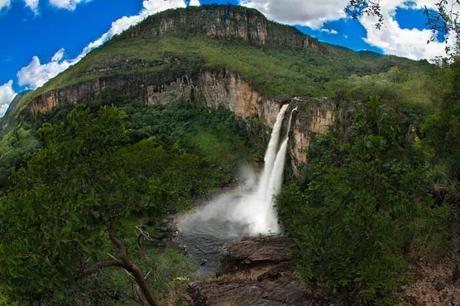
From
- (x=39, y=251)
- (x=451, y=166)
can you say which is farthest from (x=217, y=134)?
(x=39, y=251)

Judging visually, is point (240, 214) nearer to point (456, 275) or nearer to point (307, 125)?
point (307, 125)

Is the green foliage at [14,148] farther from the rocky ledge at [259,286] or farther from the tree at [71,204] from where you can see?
the tree at [71,204]

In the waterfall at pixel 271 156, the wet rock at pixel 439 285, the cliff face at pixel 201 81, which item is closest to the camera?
the wet rock at pixel 439 285

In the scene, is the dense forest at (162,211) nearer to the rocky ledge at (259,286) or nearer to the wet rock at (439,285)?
the wet rock at (439,285)

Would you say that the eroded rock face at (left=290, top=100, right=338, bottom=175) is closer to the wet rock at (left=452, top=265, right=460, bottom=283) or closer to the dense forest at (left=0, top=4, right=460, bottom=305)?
the dense forest at (left=0, top=4, right=460, bottom=305)

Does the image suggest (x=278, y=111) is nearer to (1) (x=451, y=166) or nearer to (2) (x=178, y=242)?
(2) (x=178, y=242)

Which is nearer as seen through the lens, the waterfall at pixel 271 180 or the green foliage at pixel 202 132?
the waterfall at pixel 271 180

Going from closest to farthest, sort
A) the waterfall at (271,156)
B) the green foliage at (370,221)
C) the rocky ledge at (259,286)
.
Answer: the green foliage at (370,221) → the rocky ledge at (259,286) → the waterfall at (271,156)

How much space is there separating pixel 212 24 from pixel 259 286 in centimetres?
9173

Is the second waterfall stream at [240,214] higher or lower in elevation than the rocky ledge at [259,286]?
lower

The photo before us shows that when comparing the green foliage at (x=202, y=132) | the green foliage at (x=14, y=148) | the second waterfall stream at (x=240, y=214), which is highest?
the green foliage at (x=202, y=132)

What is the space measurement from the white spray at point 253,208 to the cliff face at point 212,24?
2216 inches

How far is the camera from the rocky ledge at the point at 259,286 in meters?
18.2

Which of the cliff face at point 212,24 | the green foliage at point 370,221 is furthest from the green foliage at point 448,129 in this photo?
the cliff face at point 212,24
